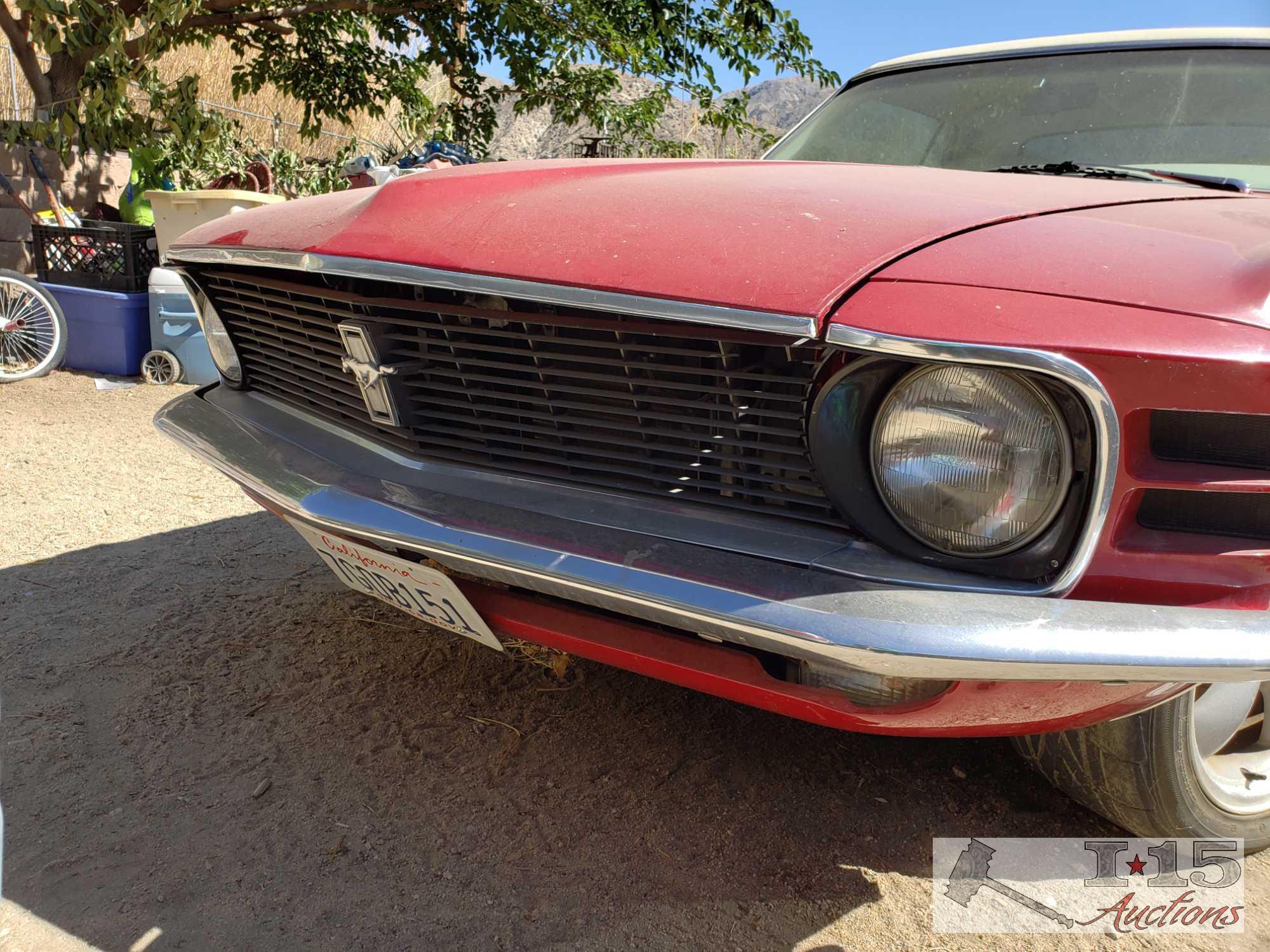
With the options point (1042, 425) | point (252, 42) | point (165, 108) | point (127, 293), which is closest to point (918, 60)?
point (1042, 425)

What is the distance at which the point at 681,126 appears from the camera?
14.5 metres

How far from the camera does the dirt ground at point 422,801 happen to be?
66.1 inches

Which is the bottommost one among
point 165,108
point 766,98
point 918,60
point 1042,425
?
point 766,98

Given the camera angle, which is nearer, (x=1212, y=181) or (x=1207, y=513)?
(x=1207, y=513)

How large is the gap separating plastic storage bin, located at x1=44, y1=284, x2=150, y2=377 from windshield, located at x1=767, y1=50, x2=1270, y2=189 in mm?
4433

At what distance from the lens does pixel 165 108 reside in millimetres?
6570

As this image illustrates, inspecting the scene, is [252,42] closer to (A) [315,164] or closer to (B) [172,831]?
(A) [315,164]

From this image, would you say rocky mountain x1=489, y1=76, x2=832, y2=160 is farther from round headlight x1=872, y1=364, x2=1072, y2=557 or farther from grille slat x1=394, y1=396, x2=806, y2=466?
round headlight x1=872, y1=364, x2=1072, y2=557

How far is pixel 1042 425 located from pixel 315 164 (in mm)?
9823

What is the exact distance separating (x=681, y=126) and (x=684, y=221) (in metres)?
13.8

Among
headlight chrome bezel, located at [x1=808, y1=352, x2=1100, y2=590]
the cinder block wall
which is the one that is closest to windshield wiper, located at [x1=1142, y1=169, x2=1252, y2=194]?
headlight chrome bezel, located at [x1=808, y1=352, x2=1100, y2=590]

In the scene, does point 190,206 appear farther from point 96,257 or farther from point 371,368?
point 371,368

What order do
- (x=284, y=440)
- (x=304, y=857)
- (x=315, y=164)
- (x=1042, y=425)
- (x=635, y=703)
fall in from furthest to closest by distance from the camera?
(x=315, y=164), (x=635, y=703), (x=284, y=440), (x=304, y=857), (x=1042, y=425)

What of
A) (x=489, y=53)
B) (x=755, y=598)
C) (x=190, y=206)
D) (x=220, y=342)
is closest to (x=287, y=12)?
(x=489, y=53)
